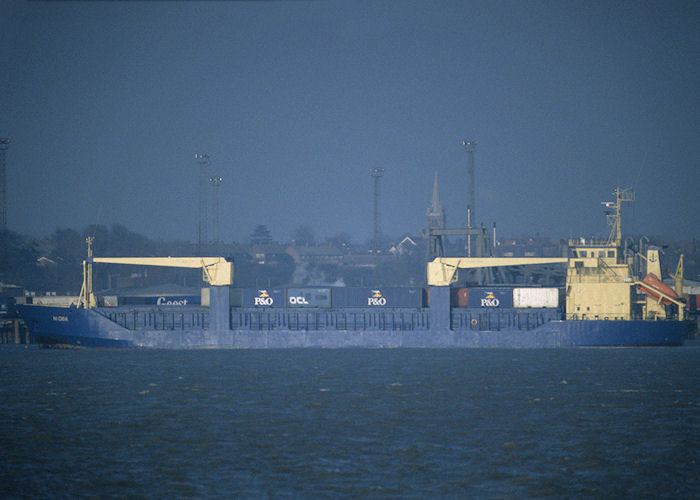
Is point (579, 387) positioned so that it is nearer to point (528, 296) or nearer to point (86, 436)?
point (528, 296)

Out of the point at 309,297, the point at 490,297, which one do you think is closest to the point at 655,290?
the point at 490,297

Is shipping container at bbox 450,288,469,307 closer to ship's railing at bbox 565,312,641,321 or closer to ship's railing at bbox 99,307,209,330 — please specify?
ship's railing at bbox 565,312,641,321

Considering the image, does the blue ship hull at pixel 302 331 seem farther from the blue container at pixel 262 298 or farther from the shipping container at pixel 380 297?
the blue container at pixel 262 298

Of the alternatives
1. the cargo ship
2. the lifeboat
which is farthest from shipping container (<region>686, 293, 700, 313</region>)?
the lifeboat

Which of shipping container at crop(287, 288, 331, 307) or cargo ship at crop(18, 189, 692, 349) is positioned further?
shipping container at crop(287, 288, 331, 307)

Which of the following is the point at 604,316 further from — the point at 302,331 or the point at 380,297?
the point at 302,331

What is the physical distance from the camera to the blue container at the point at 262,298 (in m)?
72.5

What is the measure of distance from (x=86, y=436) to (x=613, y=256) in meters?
45.5

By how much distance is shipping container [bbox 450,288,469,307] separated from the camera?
232ft

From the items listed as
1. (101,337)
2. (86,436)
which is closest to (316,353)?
(101,337)

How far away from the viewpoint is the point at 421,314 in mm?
70438

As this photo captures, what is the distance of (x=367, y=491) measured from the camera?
28484 millimetres

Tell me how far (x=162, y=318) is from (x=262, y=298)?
816 cm

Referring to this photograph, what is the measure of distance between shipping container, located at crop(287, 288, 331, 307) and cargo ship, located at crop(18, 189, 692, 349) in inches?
3.1
